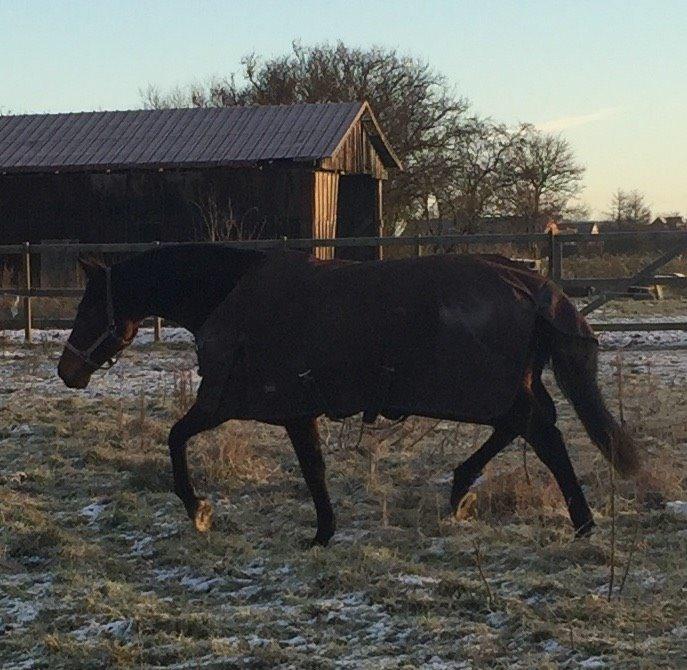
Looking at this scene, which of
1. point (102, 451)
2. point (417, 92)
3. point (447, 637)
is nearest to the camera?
point (447, 637)

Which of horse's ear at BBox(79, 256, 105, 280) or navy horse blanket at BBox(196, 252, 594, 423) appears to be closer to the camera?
navy horse blanket at BBox(196, 252, 594, 423)

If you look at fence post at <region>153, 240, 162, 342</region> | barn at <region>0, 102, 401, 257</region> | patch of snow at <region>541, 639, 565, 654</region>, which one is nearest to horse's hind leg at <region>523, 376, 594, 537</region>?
patch of snow at <region>541, 639, 565, 654</region>

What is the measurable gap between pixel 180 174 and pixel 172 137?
1437 mm

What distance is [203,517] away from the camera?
5.75m

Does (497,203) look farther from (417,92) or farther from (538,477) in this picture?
(538,477)

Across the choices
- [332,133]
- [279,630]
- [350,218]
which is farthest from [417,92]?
[279,630]

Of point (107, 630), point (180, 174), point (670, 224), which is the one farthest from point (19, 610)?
point (670, 224)

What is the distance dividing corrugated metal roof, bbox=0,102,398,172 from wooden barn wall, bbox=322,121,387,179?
0.68 m

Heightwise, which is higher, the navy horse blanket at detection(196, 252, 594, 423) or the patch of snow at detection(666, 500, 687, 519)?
the navy horse blanket at detection(196, 252, 594, 423)

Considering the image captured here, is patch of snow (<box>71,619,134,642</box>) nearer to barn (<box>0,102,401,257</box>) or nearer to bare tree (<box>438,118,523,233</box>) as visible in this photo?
barn (<box>0,102,401,257</box>)

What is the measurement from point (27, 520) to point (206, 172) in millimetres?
19933

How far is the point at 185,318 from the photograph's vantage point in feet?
19.4

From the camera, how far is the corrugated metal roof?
2488 centimetres

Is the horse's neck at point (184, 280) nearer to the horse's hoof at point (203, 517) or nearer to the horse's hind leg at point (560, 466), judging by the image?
the horse's hoof at point (203, 517)
